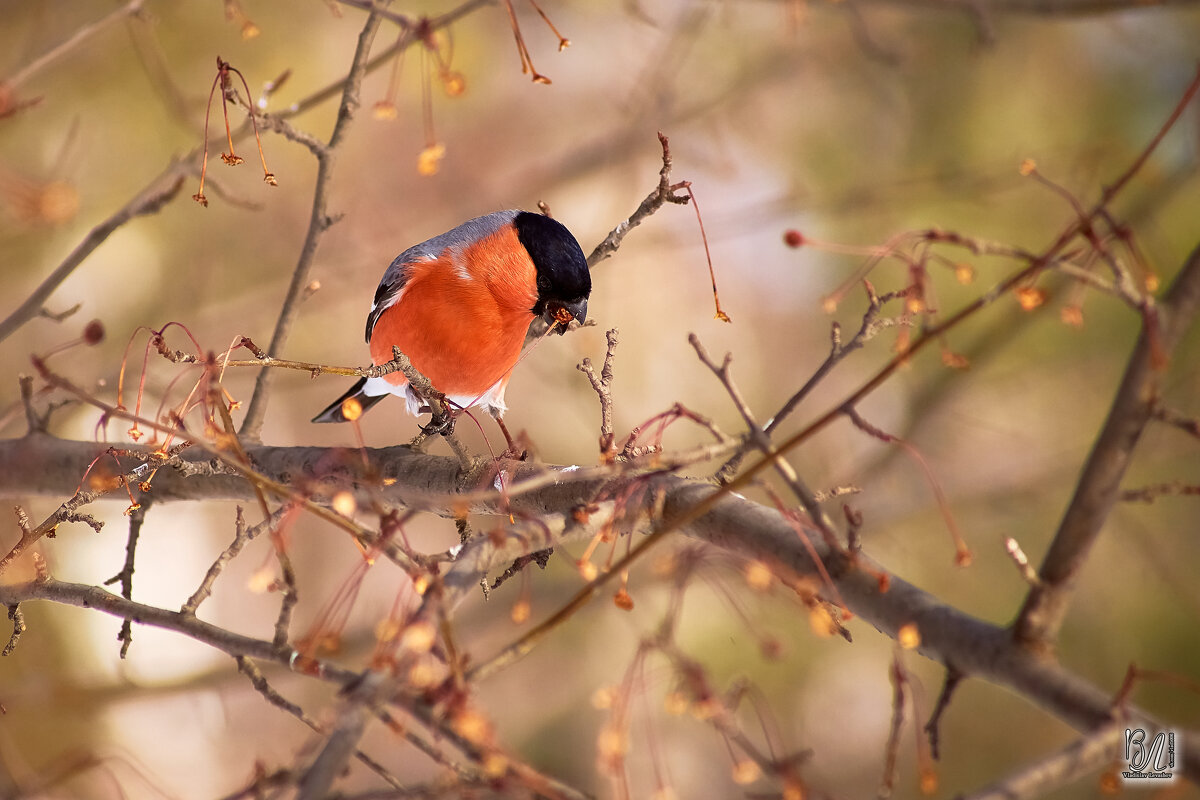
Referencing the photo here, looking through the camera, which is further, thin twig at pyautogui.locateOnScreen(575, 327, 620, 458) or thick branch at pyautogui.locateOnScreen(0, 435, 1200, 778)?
thin twig at pyautogui.locateOnScreen(575, 327, 620, 458)

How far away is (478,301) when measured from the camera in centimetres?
330

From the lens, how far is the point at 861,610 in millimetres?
1469

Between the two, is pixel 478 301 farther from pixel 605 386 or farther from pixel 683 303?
pixel 683 303

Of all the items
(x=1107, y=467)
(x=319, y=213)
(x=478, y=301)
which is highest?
(x=478, y=301)

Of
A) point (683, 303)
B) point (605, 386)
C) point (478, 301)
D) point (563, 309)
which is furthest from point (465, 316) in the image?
point (683, 303)

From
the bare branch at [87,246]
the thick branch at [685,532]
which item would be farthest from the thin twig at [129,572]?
the bare branch at [87,246]

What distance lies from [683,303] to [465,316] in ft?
9.05

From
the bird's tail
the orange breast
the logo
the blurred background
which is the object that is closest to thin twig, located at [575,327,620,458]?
the logo

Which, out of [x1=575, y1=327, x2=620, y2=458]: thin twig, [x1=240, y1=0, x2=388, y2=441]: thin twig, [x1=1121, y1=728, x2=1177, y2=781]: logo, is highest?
[x1=240, y1=0, x2=388, y2=441]: thin twig

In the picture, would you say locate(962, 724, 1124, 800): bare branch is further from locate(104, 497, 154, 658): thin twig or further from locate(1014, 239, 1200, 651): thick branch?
locate(104, 497, 154, 658): thin twig

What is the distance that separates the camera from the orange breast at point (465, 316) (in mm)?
3242

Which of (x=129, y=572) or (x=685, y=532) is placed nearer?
(x=685, y=532)

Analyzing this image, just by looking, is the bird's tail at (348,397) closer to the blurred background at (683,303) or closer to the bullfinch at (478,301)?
the bullfinch at (478,301)

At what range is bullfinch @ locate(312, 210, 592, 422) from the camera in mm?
3209
